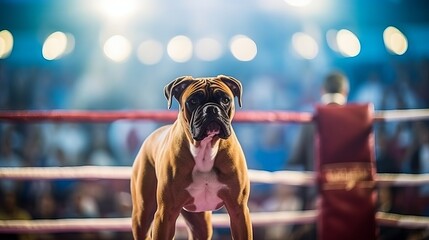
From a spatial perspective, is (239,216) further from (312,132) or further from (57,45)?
(57,45)

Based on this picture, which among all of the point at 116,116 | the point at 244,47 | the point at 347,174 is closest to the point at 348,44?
the point at 244,47

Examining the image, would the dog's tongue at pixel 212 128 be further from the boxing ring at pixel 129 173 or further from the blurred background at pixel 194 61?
the blurred background at pixel 194 61

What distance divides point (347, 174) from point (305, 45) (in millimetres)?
2303

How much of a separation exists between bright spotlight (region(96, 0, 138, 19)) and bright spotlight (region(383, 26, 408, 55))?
1.85 m

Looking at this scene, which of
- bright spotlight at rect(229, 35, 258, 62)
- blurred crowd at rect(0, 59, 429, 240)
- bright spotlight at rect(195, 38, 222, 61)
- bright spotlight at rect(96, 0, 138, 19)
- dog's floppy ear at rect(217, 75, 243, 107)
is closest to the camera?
dog's floppy ear at rect(217, 75, 243, 107)

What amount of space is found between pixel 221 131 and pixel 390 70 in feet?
9.74

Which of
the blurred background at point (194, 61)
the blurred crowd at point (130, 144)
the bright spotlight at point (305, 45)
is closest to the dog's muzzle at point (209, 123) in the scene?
the blurred crowd at point (130, 144)

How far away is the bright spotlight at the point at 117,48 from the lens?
346 centimetres

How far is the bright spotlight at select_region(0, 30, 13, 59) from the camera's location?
290cm

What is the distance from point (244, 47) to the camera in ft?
11.7

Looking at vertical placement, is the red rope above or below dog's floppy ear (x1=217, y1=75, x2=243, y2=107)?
below

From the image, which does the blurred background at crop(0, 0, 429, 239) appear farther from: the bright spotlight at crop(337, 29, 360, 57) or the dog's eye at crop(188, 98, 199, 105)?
the dog's eye at crop(188, 98, 199, 105)

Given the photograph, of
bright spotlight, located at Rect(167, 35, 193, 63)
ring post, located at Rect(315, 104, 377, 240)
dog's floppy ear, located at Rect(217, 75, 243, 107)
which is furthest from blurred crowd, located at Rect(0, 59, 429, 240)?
dog's floppy ear, located at Rect(217, 75, 243, 107)

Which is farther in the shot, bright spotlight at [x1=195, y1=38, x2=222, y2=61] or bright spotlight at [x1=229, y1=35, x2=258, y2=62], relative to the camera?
bright spotlight at [x1=229, y1=35, x2=258, y2=62]
